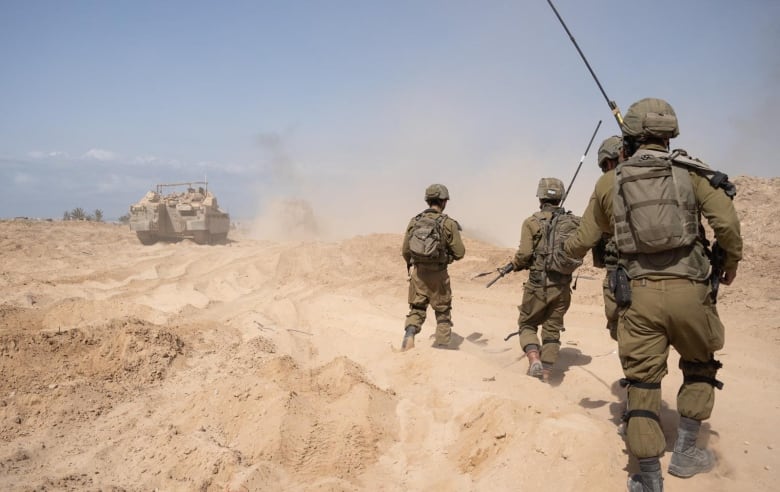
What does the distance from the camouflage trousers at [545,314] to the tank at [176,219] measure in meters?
15.1

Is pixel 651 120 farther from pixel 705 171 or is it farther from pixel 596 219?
pixel 596 219

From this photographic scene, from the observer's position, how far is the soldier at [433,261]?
240 inches

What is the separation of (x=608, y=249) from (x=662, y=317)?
1.43m

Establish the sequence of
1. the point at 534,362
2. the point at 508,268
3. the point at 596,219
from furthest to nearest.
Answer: the point at 508,268
the point at 534,362
the point at 596,219

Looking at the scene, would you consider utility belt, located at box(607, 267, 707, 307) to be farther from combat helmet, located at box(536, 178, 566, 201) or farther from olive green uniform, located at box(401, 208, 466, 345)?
olive green uniform, located at box(401, 208, 466, 345)

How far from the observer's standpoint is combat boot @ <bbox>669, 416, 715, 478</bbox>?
321 cm

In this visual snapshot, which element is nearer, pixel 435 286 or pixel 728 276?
pixel 728 276

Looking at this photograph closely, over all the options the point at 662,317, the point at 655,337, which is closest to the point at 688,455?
the point at 655,337

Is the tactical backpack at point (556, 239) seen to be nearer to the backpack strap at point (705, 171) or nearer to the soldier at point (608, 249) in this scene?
the soldier at point (608, 249)

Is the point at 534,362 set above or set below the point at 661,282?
below

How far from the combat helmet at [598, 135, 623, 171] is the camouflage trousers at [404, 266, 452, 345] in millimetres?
2239

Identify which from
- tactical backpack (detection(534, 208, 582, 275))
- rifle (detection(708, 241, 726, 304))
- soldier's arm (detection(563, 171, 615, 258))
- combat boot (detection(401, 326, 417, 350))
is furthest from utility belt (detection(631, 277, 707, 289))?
combat boot (detection(401, 326, 417, 350))

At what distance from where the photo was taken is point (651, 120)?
320 centimetres

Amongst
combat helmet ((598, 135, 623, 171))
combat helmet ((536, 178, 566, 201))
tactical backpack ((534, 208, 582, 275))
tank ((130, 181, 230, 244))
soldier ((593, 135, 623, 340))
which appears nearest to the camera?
soldier ((593, 135, 623, 340))
